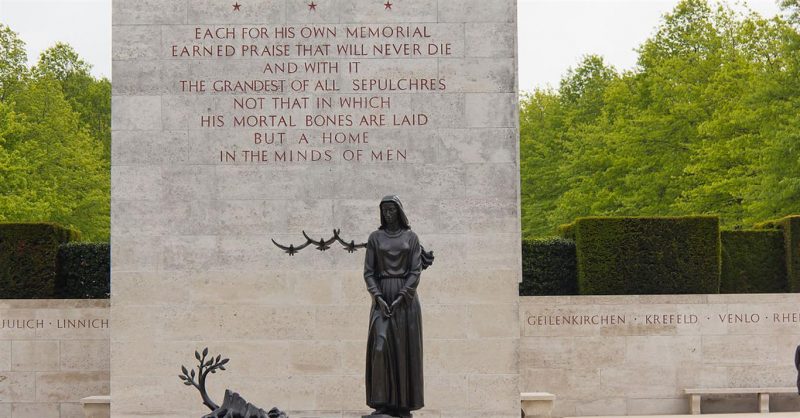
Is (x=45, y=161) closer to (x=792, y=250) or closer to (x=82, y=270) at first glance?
(x=82, y=270)

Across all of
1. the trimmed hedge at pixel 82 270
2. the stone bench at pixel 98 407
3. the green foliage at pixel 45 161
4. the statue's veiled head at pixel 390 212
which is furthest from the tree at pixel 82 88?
the statue's veiled head at pixel 390 212

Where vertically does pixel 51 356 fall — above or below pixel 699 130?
below

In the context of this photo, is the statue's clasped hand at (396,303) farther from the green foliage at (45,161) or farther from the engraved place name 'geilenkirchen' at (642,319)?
the green foliage at (45,161)

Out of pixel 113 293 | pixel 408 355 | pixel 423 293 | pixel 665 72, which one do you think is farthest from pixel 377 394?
pixel 665 72

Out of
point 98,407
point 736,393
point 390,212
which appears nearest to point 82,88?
point 98,407

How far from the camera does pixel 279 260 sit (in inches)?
750

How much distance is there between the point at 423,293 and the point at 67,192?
22.5 metres

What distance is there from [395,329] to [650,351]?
802 cm

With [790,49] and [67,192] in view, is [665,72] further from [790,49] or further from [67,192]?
[67,192]

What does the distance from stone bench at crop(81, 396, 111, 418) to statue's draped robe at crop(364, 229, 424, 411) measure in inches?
255

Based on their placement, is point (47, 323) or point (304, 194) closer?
point (304, 194)

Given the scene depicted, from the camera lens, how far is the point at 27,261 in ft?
70.2

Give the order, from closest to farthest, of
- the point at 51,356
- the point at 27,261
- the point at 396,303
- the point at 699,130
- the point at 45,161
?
the point at 396,303
the point at 51,356
the point at 27,261
the point at 699,130
the point at 45,161

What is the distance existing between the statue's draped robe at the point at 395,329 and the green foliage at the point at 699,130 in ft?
57.0
